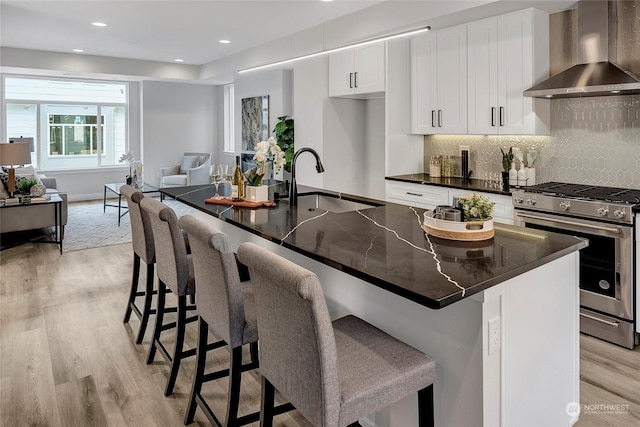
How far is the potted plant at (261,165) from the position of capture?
2736 mm

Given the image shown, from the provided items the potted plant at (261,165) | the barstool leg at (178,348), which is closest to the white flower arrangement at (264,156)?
the potted plant at (261,165)

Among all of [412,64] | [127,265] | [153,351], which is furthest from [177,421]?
[412,64]

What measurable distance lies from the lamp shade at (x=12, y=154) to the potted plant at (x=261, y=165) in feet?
13.3

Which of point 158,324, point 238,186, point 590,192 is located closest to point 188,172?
point 238,186

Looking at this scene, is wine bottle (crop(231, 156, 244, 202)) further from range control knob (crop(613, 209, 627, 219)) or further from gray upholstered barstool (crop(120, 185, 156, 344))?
range control knob (crop(613, 209, 627, 219))

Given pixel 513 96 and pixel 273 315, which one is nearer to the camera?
pixel 273 315

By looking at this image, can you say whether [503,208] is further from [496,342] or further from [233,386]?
[233,386]

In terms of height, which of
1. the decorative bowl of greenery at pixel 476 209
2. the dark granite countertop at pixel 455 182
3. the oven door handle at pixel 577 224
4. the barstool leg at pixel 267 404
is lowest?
the barstool leg at pixel 267 404

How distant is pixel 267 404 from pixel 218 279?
0.52 metres

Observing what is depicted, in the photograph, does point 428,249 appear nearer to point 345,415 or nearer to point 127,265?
point 345,415

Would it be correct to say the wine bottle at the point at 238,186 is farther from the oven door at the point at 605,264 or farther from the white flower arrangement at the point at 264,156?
the oven door at the point at 605,264

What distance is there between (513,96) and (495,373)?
9.49 feet

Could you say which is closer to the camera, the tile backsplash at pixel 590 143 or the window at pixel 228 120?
the tile backsplash at pixel 590 143

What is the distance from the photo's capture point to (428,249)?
5.76 ft
